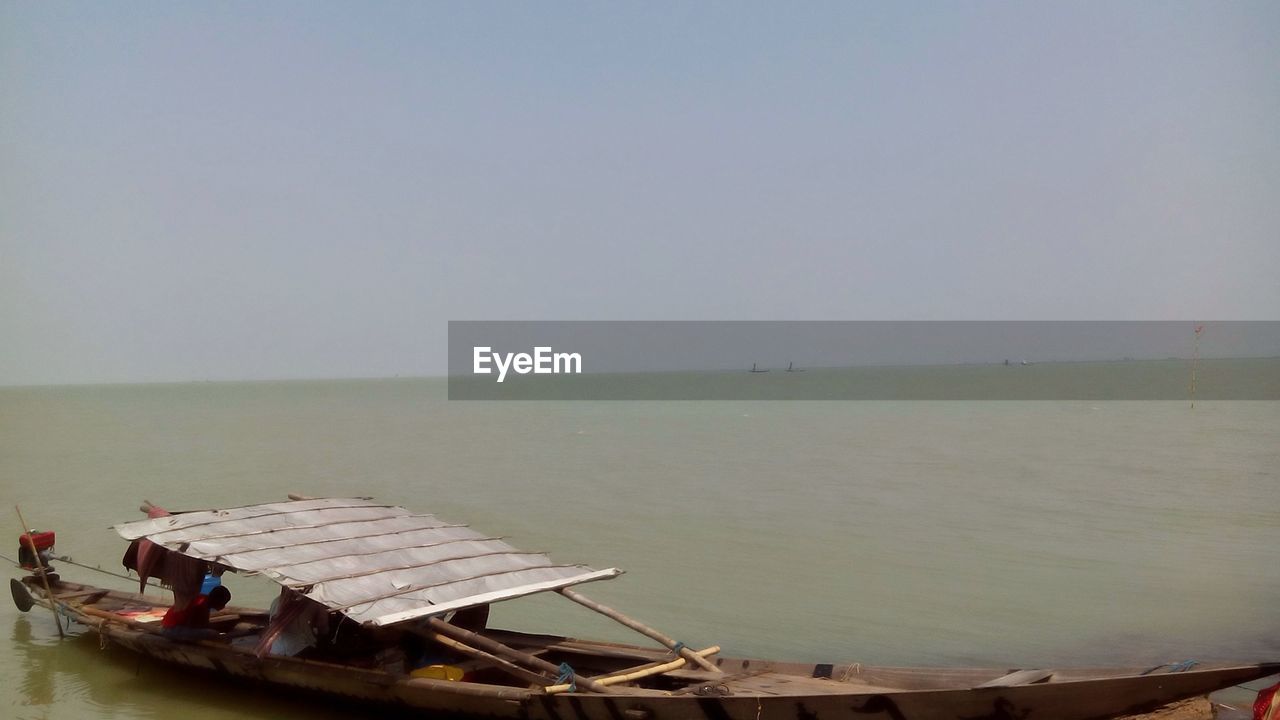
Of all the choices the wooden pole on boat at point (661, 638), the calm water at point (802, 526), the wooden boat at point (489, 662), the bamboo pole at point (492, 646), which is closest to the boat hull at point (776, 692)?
the wooden boat at point (489, 662)

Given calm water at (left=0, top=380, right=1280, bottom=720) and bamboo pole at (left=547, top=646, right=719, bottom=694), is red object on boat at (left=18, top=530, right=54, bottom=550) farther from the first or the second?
bamboo pole at (left=547, top=646, right=719, bottom=694)

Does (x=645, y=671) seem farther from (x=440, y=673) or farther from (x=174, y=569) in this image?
(x=174, y=569)

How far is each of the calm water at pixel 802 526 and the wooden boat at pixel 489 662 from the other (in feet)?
2.45

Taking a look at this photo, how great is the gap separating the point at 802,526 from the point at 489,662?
1023cm

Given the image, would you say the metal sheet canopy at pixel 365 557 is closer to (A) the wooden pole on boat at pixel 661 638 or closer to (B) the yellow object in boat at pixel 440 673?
(A) the wooden pole on boat at pixel 661 638

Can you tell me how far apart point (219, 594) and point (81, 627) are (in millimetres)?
2591

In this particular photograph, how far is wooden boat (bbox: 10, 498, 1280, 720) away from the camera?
201 inches

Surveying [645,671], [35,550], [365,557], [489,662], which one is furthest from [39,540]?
[645,671]

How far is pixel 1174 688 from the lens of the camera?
16.1 feet

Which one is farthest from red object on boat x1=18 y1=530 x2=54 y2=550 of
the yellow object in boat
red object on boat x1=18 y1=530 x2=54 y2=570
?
the yellow object in boat

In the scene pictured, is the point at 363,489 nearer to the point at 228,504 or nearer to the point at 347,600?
the point at 228,504

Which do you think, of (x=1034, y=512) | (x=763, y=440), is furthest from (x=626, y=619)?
(x=763, y=440)

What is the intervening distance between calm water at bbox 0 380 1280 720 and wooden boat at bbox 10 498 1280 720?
0.75 metres

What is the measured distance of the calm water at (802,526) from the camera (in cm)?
945
